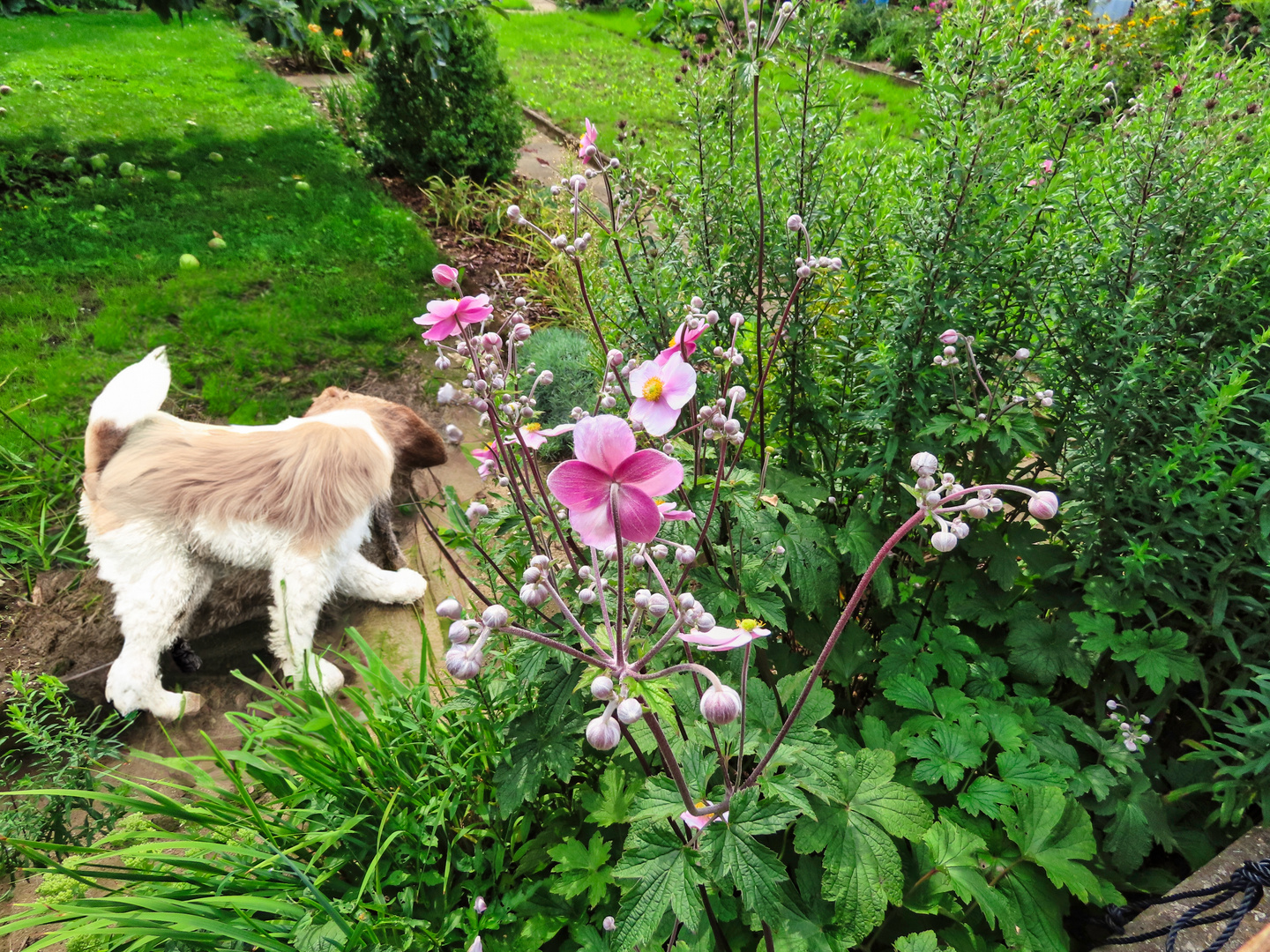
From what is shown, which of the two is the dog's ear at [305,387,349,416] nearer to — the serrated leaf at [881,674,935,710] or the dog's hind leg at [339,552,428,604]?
the dog's hind leg at [339,552,428,604]

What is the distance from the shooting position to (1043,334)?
1.84 m

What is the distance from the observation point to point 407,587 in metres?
2.70

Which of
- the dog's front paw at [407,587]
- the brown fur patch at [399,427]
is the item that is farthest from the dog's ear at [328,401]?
the dog's front paw at [407,587]

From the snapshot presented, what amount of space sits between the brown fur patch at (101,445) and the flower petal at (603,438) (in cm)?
258

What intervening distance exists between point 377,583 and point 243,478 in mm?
640

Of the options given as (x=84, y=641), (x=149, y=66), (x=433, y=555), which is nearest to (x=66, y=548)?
(x=84, y=641)

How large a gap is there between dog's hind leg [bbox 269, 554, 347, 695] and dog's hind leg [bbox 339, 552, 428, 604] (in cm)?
15

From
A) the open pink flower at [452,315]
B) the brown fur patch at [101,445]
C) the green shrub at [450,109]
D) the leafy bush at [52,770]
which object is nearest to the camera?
the open pink flower at [452,315]

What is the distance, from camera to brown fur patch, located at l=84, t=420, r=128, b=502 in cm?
249

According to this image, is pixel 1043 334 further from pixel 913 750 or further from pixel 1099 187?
pixel 913 750

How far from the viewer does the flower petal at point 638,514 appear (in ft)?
2.69

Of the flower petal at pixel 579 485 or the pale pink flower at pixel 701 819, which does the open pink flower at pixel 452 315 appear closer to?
the flower petal at pixel 579 485

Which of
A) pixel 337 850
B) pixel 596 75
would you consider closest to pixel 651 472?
pixel 337 850

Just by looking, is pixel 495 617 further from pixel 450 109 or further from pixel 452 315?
pixel 450 109
